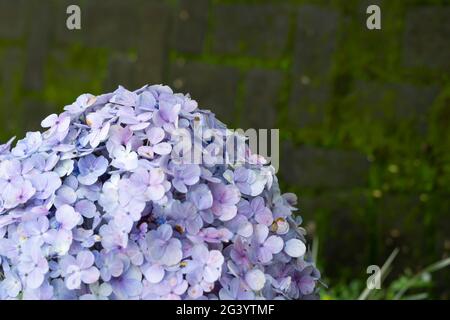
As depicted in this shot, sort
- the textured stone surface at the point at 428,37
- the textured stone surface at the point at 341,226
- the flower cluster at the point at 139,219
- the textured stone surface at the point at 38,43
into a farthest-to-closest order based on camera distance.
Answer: the textured stone surface at the point at 38,43 → the textured stone surface at the point at 341,226 → the textured stone surface at the point at 428,37 → the flower cluster at the point at 139,219

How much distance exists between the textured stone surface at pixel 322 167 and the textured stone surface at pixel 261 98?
0.44 feet

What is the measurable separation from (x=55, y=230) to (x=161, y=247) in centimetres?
18

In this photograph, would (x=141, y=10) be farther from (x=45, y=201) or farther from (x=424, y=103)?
(x=45, y=201)

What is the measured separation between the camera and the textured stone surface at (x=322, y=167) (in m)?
3.23

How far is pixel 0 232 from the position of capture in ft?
4.48

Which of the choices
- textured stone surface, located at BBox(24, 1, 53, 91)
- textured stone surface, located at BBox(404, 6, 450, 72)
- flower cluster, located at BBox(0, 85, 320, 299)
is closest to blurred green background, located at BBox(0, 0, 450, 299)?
textured stone surface, located at BBox(404, 6, 450, 72)

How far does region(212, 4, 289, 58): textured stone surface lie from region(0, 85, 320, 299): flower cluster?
6.04 ft

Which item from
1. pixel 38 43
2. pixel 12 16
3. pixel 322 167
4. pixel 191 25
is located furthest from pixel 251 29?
pixel 12 16

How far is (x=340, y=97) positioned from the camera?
323 centimetres

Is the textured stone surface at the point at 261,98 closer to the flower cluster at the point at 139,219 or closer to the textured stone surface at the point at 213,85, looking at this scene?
the textured stone surface at the point at 213,85

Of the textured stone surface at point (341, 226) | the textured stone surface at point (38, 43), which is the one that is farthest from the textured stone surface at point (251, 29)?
the textured stone surface at point (38, 43)

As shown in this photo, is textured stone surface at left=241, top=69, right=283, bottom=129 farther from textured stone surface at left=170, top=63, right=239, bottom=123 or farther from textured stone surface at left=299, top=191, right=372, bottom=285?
textured stone surface at left=299, top=191, right=372, bottom=285

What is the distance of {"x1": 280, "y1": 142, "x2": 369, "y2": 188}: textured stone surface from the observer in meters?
3.23
